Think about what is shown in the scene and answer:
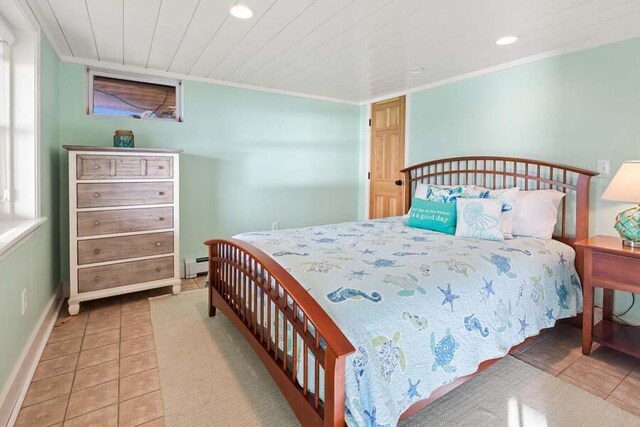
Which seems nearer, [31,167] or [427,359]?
[427,359]

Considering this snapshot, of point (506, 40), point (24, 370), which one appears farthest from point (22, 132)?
point (506, 40)

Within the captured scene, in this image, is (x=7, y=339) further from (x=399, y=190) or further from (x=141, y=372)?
(x=399, y=190)

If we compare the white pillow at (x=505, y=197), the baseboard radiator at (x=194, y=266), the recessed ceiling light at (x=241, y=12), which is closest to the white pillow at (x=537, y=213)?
the white pillow at (x=505, y=197)

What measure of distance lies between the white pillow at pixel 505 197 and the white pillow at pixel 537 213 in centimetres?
7

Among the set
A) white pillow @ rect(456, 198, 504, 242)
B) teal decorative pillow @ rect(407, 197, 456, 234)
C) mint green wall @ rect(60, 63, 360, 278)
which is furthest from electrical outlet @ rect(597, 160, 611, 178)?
mint green wall @ rect(60, 63, 360, 278)

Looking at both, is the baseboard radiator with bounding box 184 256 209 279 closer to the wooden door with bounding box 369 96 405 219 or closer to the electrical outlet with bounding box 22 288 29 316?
the electrical outlet with bounding box 22 288 29 316

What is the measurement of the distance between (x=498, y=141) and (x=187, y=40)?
2.82 meters

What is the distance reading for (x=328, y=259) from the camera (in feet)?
6.35

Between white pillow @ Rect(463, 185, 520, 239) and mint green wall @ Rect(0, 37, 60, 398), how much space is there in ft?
9.97

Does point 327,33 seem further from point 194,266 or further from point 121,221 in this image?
point 194,266

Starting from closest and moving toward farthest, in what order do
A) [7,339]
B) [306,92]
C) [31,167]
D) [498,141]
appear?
[7,339] < [31,167] < [498,141] < [306,92]

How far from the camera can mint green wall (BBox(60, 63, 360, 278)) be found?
337cm

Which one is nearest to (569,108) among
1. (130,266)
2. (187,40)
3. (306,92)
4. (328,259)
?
(328,259)

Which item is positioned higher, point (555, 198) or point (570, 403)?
point (555, 198)
